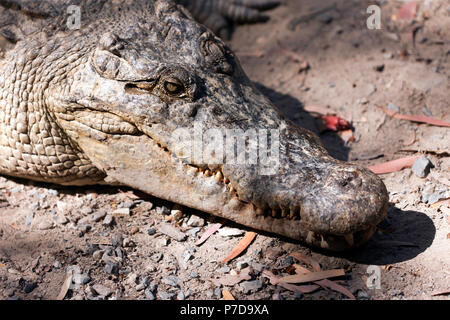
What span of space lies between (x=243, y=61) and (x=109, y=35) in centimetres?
206

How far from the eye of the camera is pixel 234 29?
220 inches

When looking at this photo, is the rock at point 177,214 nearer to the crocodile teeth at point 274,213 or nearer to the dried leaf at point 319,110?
the crocodile teeth at point 274,213

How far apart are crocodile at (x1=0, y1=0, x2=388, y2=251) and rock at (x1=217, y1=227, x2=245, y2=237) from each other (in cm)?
20

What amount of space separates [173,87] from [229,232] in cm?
97

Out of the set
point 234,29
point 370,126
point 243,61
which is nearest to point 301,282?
point 370,126

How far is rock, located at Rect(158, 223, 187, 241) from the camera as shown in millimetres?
3250

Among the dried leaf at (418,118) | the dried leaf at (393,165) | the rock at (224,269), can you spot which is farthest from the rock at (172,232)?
the dried leaf at (418,118)

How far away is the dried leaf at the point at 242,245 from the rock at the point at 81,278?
0.81 meters

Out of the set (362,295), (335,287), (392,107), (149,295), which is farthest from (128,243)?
(392,107)

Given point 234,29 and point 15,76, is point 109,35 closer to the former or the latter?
point 15,76

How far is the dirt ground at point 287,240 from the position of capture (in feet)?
9.54
